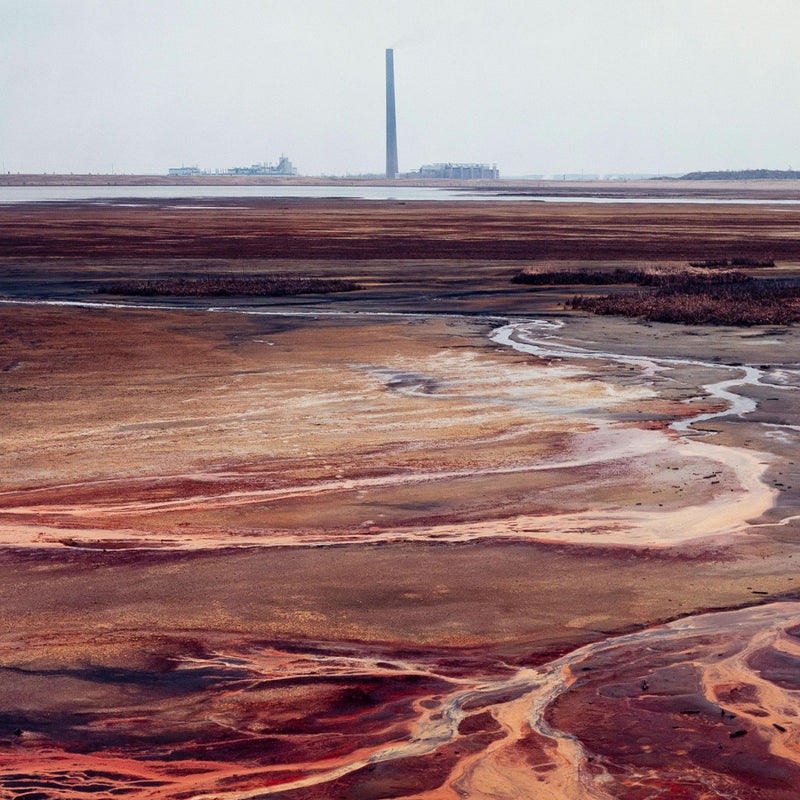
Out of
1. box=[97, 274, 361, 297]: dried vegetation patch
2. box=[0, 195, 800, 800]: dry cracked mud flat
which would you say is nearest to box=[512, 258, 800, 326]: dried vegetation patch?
box=[0, 195, 800, 800]: dry cracked mud flat

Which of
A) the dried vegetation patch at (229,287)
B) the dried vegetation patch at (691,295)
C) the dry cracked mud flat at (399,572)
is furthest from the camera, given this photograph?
the dried vegetation patch at (229,287)

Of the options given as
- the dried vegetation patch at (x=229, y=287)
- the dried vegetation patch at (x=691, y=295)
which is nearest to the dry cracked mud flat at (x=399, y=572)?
the dried vegetation patch at (x=691, y=295)

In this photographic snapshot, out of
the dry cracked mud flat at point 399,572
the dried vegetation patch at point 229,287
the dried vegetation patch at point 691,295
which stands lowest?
the dry cracked mud flat at point 399,572

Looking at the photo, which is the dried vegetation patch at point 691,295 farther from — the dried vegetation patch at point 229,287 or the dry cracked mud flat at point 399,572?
the dried vegetation patch at point 229,287

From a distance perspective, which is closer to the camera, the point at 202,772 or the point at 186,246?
the point at 202,772

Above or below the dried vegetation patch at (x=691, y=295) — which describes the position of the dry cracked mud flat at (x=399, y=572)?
below

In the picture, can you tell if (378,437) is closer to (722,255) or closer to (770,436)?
(770,436)

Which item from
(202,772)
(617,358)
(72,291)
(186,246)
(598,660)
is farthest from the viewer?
(186,246)

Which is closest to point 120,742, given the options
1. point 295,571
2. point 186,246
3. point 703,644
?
point 295,571
